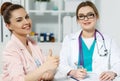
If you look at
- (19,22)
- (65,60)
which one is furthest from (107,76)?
(19,22)

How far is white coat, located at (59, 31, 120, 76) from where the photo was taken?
1810 millimetres

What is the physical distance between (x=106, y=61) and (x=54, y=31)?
1.55m

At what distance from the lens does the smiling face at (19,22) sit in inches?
56.2

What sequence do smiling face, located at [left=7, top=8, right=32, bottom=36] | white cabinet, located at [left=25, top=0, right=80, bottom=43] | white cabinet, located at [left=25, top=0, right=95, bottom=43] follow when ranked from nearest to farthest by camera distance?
smiling face, located at [left=7, top=8, right=32, bottom=36]
white cabinet, located at [left=25, top=0, right=95, bottom=43]
white cabinet, located at [left=25, top=0, right=80, bottom=43]

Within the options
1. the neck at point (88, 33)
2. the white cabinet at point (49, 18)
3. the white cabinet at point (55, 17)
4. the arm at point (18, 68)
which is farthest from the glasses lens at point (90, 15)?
the white cabinet at point (49, 18)

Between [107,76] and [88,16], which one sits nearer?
[107,76]

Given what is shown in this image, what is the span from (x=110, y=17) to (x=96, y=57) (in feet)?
5.22

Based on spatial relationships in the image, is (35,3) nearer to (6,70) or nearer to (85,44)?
(85,44)

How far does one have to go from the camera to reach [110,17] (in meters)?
3.28

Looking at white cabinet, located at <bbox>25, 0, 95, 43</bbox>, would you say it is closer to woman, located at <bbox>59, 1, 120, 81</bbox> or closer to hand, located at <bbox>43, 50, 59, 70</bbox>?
woman, located at <bbox>59, 1, 120, 81</bbox>

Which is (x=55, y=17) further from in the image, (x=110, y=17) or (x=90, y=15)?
(x=90, y=15)

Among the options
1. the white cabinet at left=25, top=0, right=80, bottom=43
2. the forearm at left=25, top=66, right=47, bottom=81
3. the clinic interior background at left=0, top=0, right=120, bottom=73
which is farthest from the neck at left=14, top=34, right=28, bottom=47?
the clinic interior background at left=0, top=0, right=120, bottom=73

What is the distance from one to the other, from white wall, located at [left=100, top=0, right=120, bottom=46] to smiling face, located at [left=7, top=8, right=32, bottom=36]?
6.60 feet

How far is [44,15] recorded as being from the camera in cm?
329
